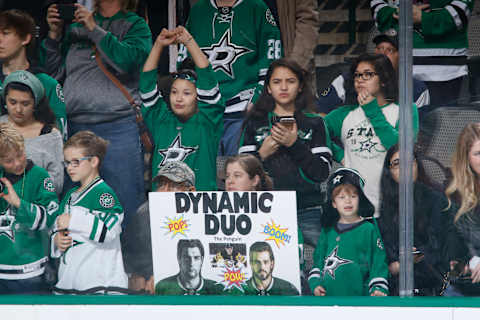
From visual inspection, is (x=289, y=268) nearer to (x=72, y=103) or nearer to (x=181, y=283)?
(x=181, y=283)

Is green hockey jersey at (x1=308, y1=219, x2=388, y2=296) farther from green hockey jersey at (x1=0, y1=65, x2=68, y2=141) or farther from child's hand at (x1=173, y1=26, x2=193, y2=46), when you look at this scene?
green hockey jersey at (x1=0, y1=65, x2=68, y2=141)

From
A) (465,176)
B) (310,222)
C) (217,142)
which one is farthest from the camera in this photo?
(217,142)

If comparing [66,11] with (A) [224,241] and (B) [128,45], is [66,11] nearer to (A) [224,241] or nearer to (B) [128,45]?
(B) [128,45]

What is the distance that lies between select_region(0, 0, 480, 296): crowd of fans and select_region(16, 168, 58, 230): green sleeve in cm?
1

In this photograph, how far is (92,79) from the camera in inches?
176

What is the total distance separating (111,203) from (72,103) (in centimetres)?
79

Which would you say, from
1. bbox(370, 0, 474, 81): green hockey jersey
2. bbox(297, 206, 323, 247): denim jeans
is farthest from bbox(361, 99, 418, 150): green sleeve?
bbox(297, 206, 323, 247): denim jeans

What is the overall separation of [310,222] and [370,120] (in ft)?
2.70

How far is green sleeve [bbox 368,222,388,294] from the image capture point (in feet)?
13.9

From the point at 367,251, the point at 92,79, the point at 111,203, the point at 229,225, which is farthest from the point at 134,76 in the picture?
the point at 367,251

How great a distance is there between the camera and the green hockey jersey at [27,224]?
14.7 feet

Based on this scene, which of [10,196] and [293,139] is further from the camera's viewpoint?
[10,196]

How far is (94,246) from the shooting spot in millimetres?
4465

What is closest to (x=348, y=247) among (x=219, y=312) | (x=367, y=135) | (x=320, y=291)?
(x=320, y=291)
